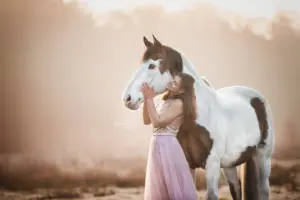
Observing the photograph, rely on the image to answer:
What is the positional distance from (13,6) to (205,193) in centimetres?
99

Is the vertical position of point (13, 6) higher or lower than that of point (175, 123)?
higher

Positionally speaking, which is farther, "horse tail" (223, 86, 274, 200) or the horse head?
"horse tail" (223, 86, 274, 200)

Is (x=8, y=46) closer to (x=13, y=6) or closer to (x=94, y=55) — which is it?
(x=13, y=6)

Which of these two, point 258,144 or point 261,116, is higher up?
point 261,116

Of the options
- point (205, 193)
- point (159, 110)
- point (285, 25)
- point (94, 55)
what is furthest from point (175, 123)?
point (285, 25)

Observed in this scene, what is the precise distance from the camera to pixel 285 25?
1892 mm

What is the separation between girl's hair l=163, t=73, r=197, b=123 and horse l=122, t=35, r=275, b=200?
2 cm

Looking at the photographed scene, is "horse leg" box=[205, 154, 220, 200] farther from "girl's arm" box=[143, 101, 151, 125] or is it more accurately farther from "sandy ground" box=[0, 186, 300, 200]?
"girl's arm" box=[143, 101, 151, 125]

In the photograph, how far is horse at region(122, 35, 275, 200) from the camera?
1.56 meters

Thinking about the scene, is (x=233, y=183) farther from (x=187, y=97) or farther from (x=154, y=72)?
(x=154, y=72)

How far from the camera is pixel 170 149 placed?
1546 mm

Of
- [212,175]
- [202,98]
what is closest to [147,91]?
[202,98]

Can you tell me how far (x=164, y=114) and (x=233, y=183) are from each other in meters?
0.38

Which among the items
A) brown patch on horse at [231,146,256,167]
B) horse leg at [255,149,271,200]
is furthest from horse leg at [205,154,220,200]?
horse leg at [255,149,271,200]
